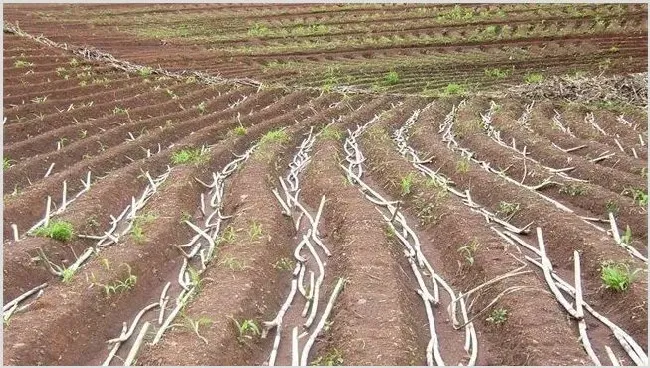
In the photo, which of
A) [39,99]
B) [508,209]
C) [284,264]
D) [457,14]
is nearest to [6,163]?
[39,99]

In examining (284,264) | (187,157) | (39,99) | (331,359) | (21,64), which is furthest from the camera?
(21,64)

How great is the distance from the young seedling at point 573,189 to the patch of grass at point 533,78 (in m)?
8.09

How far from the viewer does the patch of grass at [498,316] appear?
454cm

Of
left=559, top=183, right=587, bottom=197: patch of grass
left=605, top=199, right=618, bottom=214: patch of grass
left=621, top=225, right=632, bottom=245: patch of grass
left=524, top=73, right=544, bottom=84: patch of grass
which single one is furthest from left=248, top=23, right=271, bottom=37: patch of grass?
left=621, top=225, right=632, bottom=245: patch of grass

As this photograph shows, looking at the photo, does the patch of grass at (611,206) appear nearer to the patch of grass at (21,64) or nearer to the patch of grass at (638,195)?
the patch of grass at (638,195)

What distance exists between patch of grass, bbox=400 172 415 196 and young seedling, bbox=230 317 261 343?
314 cm

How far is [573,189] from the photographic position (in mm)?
6984

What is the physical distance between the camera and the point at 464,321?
4.73 metres

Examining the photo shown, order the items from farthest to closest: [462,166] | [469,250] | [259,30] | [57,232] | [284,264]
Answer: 1. [259,30]
2. [462,166]
3. [57,232]
4. [284,264]
5. [469,250]

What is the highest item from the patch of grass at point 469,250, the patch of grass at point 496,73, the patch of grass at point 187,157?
the patch of grass at point 496,73

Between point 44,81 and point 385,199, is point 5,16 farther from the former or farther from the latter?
point 385,199

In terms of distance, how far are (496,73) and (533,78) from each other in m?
1.25

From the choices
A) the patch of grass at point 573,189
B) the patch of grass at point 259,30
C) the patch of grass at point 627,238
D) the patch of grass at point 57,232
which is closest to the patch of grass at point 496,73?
the patch of grass at point 259,30

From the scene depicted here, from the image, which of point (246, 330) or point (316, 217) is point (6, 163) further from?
point (246, 330)
